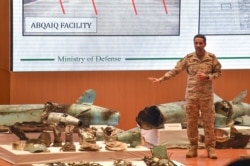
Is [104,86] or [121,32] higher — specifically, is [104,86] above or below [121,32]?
below

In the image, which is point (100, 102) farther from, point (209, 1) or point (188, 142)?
point (209, 1)

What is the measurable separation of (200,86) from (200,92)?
0.06 m

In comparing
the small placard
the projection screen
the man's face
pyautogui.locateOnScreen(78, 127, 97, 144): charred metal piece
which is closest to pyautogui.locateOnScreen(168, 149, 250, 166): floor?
the small placard

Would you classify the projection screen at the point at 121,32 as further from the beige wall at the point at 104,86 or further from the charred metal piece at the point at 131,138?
the charred metal piece at the point at 131,138

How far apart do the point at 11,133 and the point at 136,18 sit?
2138mm

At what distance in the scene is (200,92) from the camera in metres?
6.25

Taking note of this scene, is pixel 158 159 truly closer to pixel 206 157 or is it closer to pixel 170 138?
pixel 206 157

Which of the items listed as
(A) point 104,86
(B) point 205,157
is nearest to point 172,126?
(B) point 205,157

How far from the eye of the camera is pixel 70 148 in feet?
19.3

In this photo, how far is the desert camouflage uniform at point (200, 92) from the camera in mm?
6266

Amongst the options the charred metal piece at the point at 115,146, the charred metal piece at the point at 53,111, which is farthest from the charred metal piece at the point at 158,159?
the charred metal piece at the point at 53,111

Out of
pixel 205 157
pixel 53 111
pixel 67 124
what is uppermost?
pixel 53 111

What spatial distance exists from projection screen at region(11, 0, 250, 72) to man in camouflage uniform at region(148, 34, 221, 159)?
1264 millimetres

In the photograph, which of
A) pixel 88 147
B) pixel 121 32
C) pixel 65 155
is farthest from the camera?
pixel 121 32
